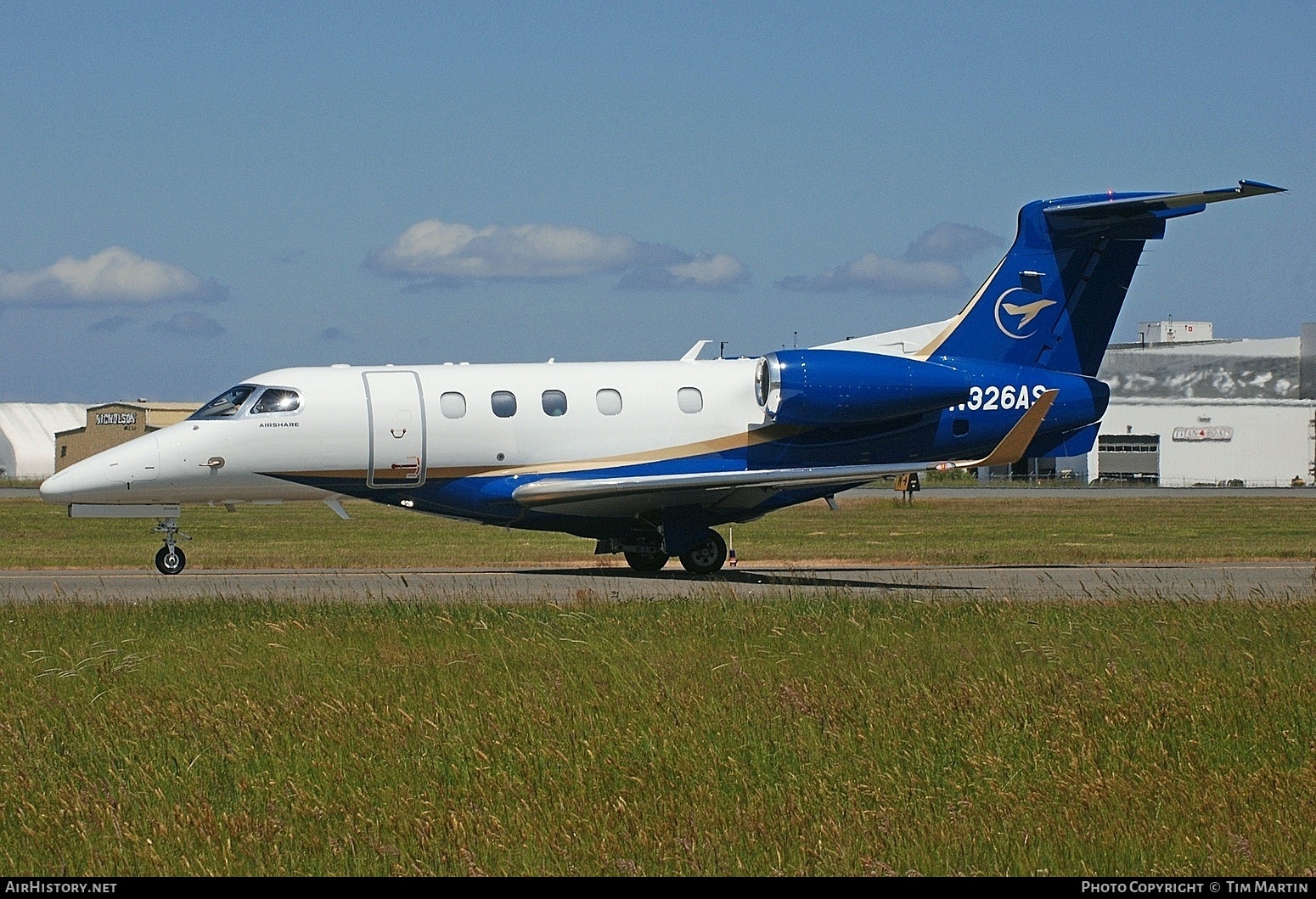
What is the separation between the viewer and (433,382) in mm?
22859

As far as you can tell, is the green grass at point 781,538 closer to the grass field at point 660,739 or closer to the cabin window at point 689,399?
the cabin window at point 689,399

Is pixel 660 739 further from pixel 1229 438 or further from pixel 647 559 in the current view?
pixel 1229 438

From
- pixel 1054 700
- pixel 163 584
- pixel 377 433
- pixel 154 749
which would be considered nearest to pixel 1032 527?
pixel 377 433

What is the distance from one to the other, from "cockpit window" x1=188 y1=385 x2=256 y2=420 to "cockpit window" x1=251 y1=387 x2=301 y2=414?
25cm

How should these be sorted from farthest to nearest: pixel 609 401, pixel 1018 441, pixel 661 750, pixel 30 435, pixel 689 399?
pixel 30 435, pixel 689 399, pixel 609 401, pixel 1018 441, pixel 661 750

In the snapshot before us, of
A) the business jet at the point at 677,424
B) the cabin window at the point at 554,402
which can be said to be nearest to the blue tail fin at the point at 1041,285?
the business jet at the point at 677,424

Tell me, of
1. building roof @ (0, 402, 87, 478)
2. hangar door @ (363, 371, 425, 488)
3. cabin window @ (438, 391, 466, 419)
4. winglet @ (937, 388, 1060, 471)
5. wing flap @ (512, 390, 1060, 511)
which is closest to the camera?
winglet @ (937, 388, 1060, 471)

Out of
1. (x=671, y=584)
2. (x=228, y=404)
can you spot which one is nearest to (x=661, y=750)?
(x=671, y=584)

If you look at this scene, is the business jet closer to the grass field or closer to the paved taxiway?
the paved taxiway

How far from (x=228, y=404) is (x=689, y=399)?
23.2 feet

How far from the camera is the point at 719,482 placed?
2181 centimetres

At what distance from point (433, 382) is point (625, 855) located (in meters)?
16.2

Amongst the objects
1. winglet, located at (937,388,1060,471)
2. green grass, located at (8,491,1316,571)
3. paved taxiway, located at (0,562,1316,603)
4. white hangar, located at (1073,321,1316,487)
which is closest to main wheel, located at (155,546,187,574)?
paved taxiway, located at (0,562,1316,603)

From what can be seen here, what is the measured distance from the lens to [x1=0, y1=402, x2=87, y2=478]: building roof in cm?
11069
